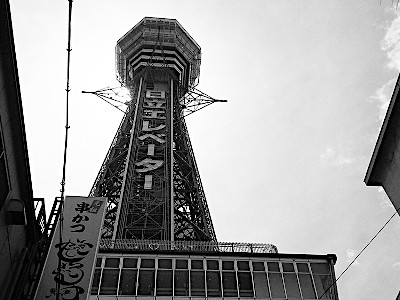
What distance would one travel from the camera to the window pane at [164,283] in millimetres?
23941

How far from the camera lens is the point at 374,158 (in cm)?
1400

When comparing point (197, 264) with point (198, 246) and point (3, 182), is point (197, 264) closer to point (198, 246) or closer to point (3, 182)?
point (198, 246)

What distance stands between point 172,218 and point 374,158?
30090mm

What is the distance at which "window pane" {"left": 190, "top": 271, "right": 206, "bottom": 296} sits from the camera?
23938mm

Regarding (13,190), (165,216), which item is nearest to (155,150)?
(165,216)

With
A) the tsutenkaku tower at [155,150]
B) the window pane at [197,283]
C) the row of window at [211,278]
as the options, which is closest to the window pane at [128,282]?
the row of window at [211,278]

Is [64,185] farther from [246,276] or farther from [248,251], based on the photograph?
[248,251]

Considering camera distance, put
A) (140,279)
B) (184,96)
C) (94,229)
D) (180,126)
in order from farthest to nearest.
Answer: (184,96), (180,126), (140,279), (94,229)

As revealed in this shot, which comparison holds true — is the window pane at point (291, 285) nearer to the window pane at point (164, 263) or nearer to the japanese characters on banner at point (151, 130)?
the window pane at point (164, 263)

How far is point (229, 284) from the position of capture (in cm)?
2433

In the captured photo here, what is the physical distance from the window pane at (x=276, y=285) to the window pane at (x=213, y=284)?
241 cm

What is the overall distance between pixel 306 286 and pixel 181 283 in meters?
5.78

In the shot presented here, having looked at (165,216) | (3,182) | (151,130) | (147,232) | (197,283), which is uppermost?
(151,130)

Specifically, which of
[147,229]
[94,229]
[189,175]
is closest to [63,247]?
[94,229]
